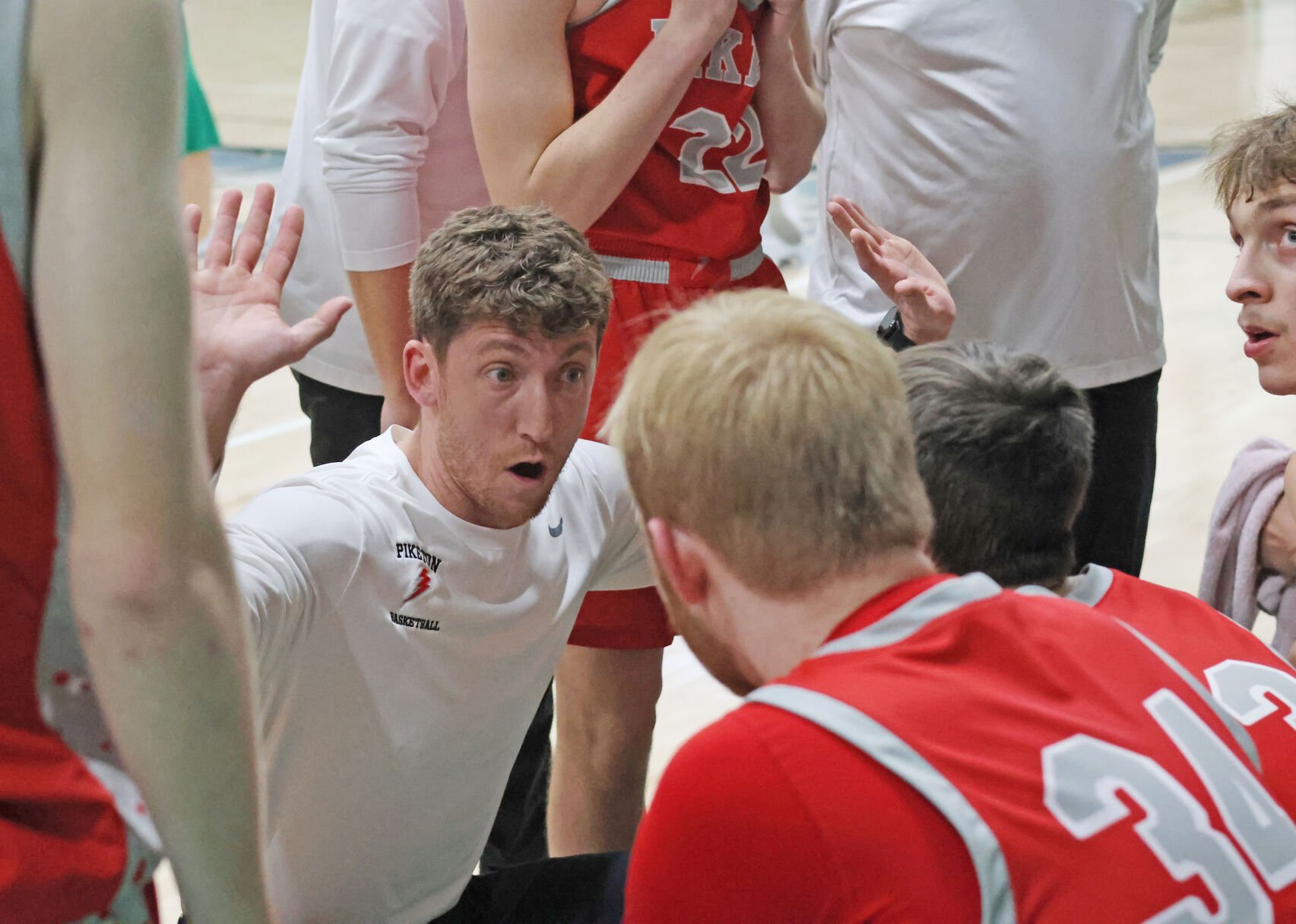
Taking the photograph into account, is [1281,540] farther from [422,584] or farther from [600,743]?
[422,584]

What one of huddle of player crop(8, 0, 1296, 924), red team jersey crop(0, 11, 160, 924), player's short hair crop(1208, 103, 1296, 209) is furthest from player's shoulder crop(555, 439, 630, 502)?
red team jersey crop(0, 11, 160, 924)

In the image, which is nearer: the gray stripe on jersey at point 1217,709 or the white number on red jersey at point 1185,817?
the white number on red jersey at point 1185,817

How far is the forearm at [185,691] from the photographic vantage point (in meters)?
0.77

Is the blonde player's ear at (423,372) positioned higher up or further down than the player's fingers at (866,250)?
further down

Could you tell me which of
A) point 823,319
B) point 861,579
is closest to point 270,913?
point 861,579

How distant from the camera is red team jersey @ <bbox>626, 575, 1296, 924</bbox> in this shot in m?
1.01

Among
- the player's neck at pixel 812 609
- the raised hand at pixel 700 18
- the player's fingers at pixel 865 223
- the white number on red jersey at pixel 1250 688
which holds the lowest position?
the white number on red jersey at pixel 1250 688

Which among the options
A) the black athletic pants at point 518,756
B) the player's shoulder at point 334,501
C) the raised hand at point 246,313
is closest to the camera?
the raised hand at point 246,313

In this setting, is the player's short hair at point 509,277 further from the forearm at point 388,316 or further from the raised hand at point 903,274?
the raised hand at point 903,274

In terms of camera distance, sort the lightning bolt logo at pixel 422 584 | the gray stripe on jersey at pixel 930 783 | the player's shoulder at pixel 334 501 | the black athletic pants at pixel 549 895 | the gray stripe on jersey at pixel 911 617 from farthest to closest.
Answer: the black athletic pants at pixel 549 895, the lightning bolt logo at pixel 422 584, the player's shoulder at pixel 334 501, the gray stripe on jersey at pixel 911 617, the gray stripe on jersey at pixel 930 783

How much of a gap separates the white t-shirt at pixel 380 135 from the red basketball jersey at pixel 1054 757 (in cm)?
130

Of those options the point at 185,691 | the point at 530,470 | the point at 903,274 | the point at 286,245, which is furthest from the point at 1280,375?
the point at 185,691

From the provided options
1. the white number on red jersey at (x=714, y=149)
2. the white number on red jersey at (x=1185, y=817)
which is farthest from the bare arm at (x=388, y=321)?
the white number on red jersey at (x=1185, y=817)

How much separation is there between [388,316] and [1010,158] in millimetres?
1046
